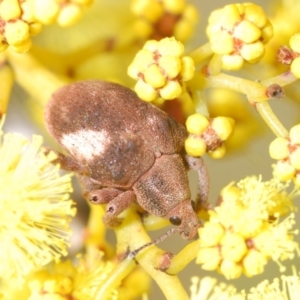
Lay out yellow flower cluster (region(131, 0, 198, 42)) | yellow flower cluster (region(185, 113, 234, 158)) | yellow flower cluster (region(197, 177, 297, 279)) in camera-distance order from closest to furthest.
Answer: yellow flower cluster (region(197, 177, 297, 279)), yellow flower cluster (region(185, 113, 234, 158)), yellow flower cluster (region(131, 0, 198, 42))

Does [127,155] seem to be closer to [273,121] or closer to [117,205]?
[117,205]

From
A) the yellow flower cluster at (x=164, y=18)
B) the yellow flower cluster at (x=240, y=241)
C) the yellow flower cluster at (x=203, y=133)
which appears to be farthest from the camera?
the yellow flower cluster at (x=164, y=18)

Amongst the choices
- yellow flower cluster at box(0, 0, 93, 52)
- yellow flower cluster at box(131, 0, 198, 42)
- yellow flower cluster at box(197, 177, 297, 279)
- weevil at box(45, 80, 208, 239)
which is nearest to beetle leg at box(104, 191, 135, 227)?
weevil at box(45, 80, 208, 239)

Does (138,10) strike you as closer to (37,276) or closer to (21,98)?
(21,98)

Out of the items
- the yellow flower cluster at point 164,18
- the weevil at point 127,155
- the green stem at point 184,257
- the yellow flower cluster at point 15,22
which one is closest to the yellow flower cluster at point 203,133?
the weevil at point 127,155

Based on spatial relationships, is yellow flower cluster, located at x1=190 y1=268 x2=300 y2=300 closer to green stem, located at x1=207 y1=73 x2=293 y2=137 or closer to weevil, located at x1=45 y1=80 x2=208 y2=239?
weevil, located at x1=45 y1=80 x2=208 y2=239

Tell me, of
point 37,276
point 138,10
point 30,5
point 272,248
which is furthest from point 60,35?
point 272,248

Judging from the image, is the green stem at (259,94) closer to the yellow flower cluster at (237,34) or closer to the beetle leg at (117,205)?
the yellow flower cluster at (237,34)
